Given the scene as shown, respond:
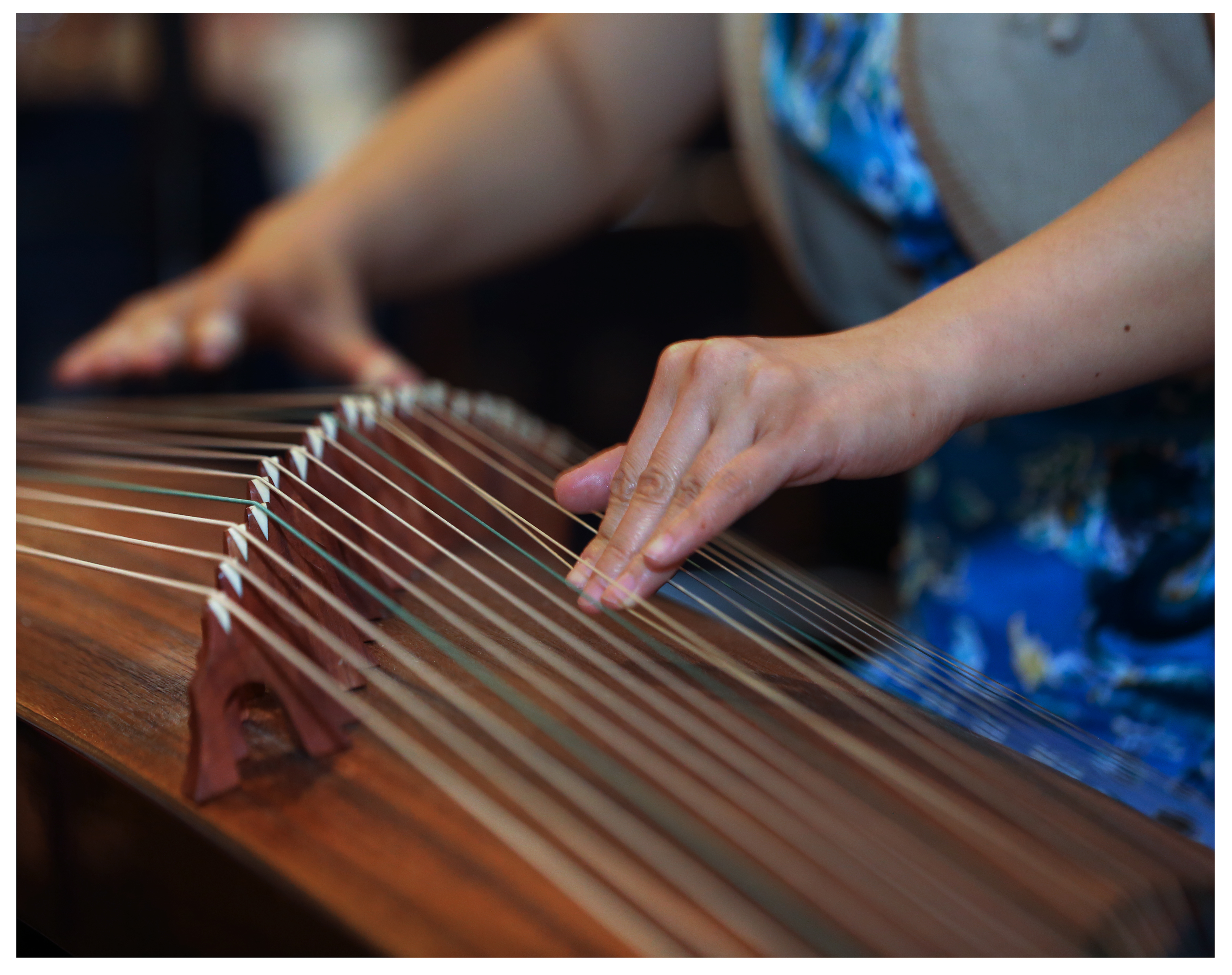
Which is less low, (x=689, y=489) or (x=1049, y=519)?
(x=689, y=489)

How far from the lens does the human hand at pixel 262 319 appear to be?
1157 mm

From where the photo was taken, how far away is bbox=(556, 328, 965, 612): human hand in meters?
0.52

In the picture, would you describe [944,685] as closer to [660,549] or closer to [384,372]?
[660,549]

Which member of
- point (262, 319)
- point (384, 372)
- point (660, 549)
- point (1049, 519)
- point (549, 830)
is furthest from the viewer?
point (262, 319)

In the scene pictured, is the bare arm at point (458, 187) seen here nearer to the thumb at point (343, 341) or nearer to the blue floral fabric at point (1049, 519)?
the thumb at point (343, 341)

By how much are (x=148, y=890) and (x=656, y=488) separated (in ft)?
1.06

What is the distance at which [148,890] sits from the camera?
0.43m

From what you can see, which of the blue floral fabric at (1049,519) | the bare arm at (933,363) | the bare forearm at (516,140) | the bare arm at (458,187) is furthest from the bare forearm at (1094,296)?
the bare forearm at (516,140)

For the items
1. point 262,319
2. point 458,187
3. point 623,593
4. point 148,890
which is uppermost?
point 458,187

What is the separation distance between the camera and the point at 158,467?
2.85ft

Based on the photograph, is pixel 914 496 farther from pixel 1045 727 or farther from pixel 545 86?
pixel 545 86

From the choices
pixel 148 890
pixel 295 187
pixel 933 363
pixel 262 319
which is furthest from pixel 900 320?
pixel 295 187

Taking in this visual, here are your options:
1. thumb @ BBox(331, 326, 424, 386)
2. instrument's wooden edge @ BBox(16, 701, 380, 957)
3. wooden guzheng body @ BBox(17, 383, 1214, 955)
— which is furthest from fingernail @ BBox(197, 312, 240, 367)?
instrument's wooden edge @ BBox(16, 701, 380, 957)
